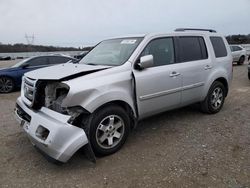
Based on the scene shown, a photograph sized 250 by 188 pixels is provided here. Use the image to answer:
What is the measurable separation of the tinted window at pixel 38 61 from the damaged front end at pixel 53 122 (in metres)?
6.02

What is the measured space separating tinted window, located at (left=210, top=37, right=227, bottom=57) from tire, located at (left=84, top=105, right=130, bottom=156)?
2.87 meters

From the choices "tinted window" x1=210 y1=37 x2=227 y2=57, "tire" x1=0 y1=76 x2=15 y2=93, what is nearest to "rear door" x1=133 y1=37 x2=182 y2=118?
"tinted window" x1=210 y1=37 x2=227 y2=57

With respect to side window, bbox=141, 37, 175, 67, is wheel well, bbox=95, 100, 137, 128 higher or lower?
lower

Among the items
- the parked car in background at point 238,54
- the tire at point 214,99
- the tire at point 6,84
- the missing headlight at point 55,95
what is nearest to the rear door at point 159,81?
the tire at point 214,99

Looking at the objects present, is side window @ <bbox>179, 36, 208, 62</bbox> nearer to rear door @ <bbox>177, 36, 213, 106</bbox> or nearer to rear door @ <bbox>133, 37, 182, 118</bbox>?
rear door @ <bbox>177, 36, 213, 106</bbox>

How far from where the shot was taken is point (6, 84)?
29.1ft

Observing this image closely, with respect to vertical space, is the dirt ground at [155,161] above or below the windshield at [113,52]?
below

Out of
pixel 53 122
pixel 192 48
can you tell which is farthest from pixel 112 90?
pixel 192 48

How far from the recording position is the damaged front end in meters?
2.97

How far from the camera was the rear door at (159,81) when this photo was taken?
3.83 m

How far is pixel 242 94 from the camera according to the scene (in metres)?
7.44

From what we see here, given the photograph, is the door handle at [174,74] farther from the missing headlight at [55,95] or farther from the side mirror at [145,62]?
the missing headlight at [55,95]

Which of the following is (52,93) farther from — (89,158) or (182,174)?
(182,174)

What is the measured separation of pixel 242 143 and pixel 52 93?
10.00ft
